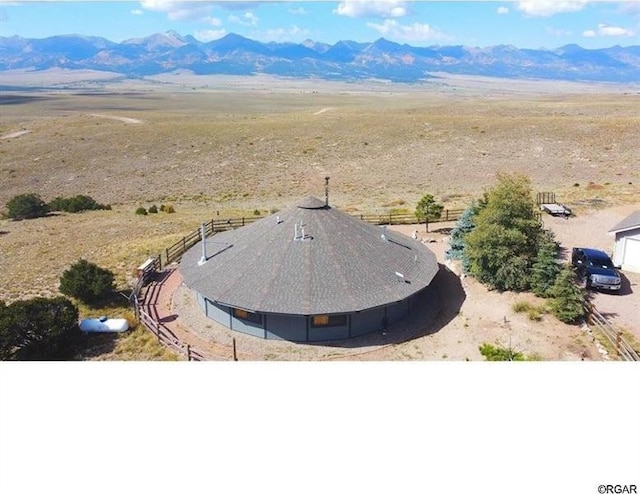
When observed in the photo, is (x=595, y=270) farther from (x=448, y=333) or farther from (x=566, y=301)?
(x=448, y=333)

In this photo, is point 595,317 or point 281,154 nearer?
point 595,317

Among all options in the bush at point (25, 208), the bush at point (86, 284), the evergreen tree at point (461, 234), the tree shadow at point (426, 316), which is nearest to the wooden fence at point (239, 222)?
the bush at point (86, 284)

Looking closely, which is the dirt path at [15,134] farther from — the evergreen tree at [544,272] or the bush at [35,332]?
the evergreen tree at [544,272]

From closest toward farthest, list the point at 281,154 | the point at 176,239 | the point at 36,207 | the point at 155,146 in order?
the point at 176,239 → the point at 36,207 → the point at 281,154 → the point at 155,146

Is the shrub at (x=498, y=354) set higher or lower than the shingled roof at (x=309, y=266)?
lower

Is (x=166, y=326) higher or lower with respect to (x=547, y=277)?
lower

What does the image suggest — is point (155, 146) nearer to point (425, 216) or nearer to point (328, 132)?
point (328, 132)

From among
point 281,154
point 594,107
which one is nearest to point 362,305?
point 281,154
